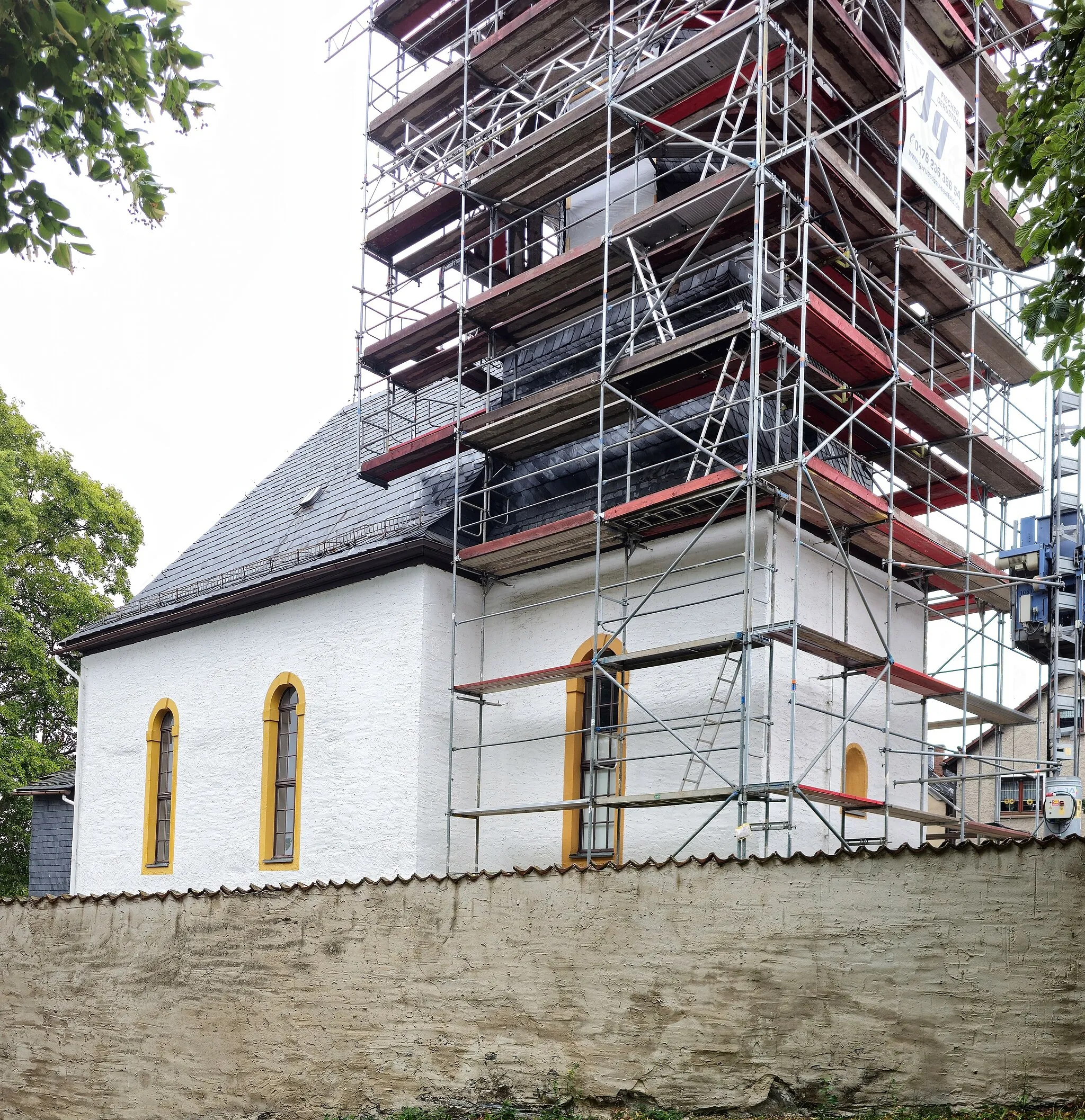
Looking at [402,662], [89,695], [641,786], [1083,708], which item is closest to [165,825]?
[89,695]

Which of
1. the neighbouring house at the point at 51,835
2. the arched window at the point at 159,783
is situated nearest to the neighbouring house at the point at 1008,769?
the arched window at the point at 159,783

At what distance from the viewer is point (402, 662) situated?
18031 mm

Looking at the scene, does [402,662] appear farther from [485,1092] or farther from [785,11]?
[785,11]

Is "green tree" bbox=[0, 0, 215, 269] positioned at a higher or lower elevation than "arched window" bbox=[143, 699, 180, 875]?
higher

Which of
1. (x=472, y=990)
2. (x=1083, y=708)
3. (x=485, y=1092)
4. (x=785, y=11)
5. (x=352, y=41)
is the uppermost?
(x=352, y=41)

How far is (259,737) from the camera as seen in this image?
20.0 meters

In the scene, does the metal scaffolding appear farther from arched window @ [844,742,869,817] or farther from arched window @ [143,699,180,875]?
arched window @ [143,699,180,875]

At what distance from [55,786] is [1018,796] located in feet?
79.7

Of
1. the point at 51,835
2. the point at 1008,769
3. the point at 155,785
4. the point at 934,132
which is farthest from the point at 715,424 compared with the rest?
the point at 51,835

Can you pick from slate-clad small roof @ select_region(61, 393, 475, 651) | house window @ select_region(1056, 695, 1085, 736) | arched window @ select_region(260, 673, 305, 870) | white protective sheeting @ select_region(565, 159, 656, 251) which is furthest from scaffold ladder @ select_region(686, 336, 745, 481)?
arched window @ select_region(260, 673, 305, 870)

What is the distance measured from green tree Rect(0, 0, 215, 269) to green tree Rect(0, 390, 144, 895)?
26155mm

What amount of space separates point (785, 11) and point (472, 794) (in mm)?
10027

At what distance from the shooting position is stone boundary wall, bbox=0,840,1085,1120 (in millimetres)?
8953

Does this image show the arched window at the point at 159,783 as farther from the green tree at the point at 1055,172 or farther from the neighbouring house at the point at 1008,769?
the green tree at the point at 1055,172
